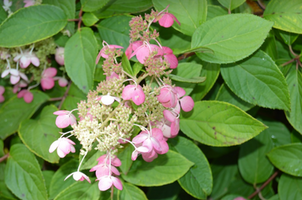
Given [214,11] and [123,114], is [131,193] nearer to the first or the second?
A: [123,114]

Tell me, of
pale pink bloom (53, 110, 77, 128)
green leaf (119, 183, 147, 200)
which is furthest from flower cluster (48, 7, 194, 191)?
green leaf (119, 183, 147, 200)

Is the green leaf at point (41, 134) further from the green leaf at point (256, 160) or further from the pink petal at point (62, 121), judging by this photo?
the green leaf at point (256, 160)

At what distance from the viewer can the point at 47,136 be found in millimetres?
875

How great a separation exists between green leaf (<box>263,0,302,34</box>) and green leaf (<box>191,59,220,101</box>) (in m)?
0.21

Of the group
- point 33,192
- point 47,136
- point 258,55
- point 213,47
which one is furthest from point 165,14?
point 33,192

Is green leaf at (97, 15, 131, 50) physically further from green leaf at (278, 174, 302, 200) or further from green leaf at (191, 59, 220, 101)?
green leaf at (278, 174, 302, 200)

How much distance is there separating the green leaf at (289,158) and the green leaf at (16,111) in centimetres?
81

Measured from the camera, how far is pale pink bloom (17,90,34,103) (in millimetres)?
984

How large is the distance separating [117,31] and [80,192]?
47cm

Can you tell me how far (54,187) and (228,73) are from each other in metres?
0.63

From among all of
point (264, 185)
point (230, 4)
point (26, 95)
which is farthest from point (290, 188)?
point (26, 95)

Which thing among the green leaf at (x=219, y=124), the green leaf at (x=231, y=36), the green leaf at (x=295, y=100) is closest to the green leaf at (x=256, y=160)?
the green leaf at (x=295, y=100)

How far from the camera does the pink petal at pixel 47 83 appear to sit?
972mm

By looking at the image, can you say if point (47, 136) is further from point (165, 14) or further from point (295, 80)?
point (295, 80)
